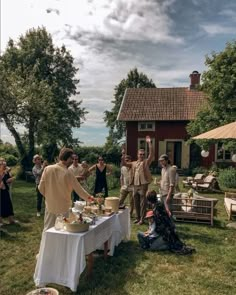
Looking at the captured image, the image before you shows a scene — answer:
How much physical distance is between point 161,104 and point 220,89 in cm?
962

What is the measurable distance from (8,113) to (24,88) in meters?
2.46

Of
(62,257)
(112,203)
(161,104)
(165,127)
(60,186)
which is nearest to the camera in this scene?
(62,257)

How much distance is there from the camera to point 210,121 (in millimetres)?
17734

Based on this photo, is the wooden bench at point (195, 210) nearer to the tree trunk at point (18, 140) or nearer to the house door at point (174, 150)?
the tree trunk at point (18, 140)

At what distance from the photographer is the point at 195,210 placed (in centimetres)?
905

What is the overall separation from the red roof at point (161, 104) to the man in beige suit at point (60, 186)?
20.0m

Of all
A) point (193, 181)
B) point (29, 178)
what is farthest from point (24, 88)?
point (193, 181)

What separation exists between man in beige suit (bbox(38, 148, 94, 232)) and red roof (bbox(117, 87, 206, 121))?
65.7ft

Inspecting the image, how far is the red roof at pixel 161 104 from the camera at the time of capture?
25.1m

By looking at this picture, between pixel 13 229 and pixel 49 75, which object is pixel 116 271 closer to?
pixel 13 229

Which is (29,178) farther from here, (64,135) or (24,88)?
(64,135)

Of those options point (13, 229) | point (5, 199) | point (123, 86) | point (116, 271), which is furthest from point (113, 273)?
point (123, 86)

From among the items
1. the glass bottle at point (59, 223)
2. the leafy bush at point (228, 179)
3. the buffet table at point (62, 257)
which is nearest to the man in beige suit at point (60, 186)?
the glass bottle at point (59, 223)

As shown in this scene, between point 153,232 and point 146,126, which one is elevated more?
point 146,126
